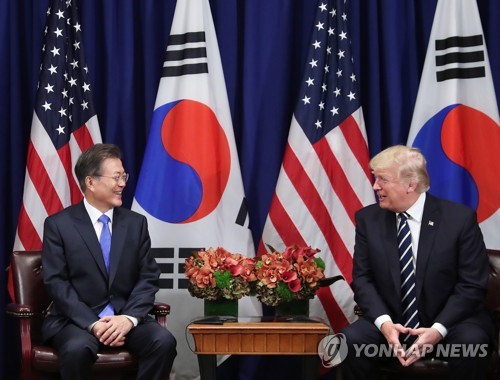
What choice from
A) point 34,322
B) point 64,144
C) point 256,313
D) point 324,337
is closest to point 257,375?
point 256,313

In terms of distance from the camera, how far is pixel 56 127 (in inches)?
205

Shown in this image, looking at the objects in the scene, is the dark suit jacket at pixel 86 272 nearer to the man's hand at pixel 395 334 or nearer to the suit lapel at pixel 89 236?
the suit lapel at pixel 89 236

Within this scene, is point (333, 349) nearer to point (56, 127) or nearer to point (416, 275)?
point (416, 275)

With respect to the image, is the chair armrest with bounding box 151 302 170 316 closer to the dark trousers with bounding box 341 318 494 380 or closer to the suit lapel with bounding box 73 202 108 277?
the suit lapel with bounding box 73 202 108 277

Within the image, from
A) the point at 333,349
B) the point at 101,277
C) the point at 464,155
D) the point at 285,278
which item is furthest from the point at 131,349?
the point at 464,155

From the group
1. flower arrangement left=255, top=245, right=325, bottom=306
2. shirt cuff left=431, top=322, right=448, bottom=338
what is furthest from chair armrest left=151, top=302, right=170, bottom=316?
shirt cuff left=431, top=322, right=448, bottom=338

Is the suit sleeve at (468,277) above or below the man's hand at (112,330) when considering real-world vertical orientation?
above

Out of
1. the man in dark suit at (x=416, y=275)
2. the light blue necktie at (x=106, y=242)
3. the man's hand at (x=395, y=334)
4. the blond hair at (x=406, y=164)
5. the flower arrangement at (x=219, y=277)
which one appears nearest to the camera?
the man's hand at (x=395, y=334)

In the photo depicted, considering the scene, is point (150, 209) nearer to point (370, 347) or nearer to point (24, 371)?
point (24, 371)

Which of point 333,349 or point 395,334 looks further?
point 333,349

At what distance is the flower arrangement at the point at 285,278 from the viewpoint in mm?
4480

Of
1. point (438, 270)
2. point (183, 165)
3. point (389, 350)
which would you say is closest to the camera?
point (389, 350)

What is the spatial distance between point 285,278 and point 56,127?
1.83 meters

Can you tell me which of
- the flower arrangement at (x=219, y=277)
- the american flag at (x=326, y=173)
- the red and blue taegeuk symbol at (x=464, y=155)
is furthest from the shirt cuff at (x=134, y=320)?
the red and blue taegeuk symbol at (x=464, y=155)
